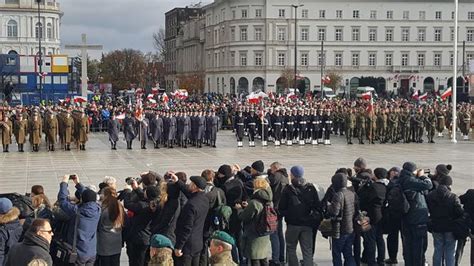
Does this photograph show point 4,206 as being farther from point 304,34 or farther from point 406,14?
point 406,14

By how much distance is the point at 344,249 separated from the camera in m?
10.6

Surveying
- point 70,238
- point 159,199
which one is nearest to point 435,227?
point 159,199

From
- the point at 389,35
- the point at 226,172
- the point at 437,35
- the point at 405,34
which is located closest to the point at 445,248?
the point at 226,172

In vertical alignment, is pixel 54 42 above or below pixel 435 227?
above

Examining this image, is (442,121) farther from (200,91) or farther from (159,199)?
(200,91)

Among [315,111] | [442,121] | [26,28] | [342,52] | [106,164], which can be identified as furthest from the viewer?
[26,28]

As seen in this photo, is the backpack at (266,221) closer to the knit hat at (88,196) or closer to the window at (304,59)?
the knit hat at (88,196)

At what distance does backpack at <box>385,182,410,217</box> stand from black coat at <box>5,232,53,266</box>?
557 centimetres

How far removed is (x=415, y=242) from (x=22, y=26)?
11732cm

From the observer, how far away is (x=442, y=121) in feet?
113

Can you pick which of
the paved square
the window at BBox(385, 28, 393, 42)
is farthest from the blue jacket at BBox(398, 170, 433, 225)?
the window at BBox(385, 28, 393, 42)

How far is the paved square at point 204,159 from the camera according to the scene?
816 inches

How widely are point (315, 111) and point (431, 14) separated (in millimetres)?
81303

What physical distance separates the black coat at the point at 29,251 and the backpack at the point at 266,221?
347cm
